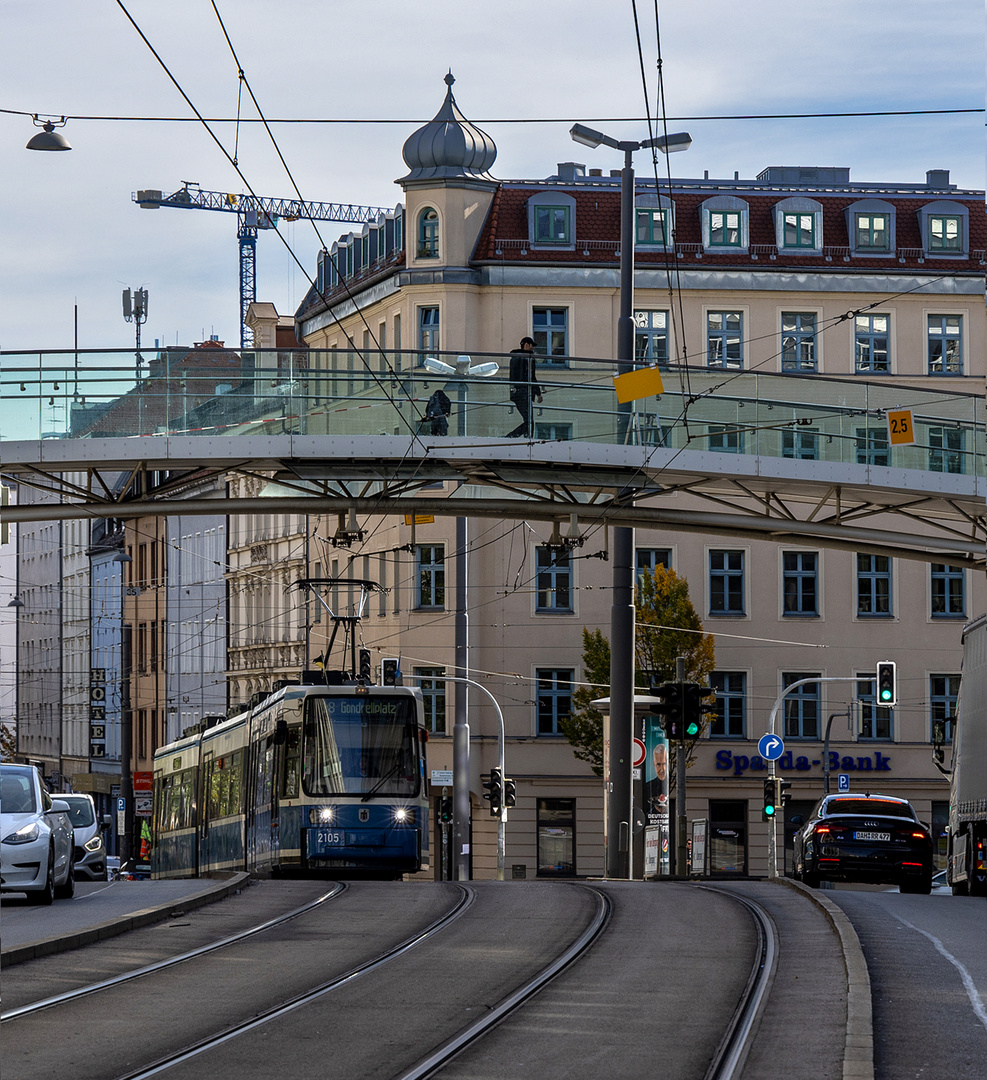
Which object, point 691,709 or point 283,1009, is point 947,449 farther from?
point 283,1009

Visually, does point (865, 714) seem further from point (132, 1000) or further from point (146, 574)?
point (132, 1000)

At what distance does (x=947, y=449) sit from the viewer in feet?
101

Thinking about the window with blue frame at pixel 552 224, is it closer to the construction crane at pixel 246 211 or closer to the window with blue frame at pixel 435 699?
the window with blue frame at pixel 435 699

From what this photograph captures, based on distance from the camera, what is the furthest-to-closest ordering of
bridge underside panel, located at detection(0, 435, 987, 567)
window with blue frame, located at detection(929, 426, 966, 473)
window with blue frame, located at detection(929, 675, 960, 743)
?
1. window with blue frame, located at detection(929, 675, 960, 743)
2. window with blue frame, located at detection(929, 426, 966, 473)
3. bridge underside panel, located at detection(0, 435, 987, 567)

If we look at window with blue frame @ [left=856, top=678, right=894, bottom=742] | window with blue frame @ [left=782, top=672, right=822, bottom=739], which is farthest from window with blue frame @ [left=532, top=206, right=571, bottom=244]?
window with blue frame @ [left=856, top=678, right=894, bottom=742]

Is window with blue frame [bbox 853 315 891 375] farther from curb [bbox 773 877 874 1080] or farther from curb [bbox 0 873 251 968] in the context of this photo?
curb [bbox 773 877 874 1080]

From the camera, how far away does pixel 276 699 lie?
30.5 m

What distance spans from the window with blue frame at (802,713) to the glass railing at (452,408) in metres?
29.7

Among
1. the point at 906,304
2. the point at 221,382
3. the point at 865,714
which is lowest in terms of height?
the point at 865,714

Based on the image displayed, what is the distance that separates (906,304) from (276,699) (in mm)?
36580

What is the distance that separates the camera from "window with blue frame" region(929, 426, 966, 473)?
30750 mm

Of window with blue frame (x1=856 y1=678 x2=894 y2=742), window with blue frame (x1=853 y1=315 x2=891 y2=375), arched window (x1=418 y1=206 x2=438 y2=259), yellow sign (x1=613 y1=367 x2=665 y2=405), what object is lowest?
window with blue frame (x1=856 y1=678 x2=894 y2=742)

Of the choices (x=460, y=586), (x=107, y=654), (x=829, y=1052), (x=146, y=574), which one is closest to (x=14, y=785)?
(x=829, y=1052)

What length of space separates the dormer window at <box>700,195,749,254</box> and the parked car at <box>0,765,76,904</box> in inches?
1656
